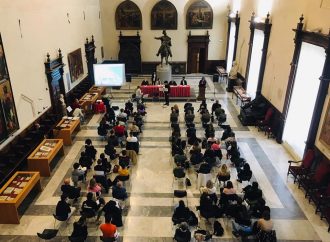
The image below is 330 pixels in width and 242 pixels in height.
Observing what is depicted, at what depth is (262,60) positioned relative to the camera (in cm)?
1439

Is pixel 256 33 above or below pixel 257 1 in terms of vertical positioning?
below

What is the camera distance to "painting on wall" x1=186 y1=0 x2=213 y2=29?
73.2ft

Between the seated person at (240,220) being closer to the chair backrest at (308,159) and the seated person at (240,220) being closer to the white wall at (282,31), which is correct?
the chair backrest at (308,159)

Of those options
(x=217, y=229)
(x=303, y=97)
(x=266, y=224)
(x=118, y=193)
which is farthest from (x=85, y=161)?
(x=303, y=97)

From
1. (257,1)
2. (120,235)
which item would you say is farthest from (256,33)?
(120,235)

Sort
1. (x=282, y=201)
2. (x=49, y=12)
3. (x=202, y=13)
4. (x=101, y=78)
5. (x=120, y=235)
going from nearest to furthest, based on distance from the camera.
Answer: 1. (x=120, y=235)
2. (x=282, y=201)
3. (x=49, y=12)
4. (x=101, y=78)
5. (x=202, y=13)

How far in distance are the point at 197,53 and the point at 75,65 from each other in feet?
35.3

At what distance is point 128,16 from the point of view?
22531 millimetres

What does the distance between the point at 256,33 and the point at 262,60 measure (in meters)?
2.36

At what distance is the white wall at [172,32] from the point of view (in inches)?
879

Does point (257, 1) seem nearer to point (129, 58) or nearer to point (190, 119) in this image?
point (190, 119)

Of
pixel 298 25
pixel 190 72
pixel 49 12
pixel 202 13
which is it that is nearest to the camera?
pixel 298 25

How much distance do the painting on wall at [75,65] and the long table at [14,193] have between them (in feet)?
26.4

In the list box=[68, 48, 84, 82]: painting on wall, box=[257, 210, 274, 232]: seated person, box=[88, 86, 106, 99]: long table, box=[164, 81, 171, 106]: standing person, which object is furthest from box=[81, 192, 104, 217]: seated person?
box=[88, 86, 106, 99]: long table
